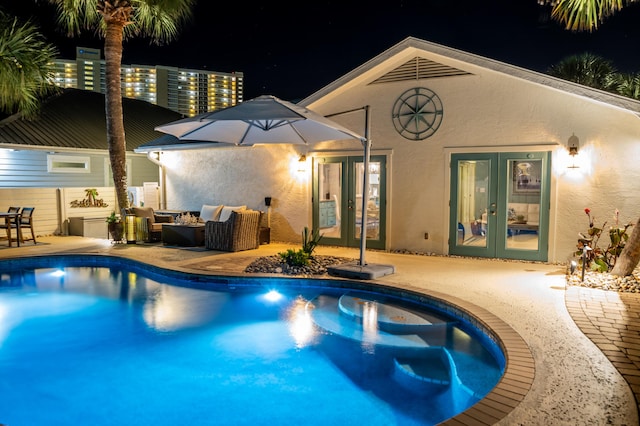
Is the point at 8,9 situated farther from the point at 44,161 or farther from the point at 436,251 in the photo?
the point at 436,251

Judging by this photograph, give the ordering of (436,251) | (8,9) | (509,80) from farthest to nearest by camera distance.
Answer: (8,9) < (436,251) < (509,80)

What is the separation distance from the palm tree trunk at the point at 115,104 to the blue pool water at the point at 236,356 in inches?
208

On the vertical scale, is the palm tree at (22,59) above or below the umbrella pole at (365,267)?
above

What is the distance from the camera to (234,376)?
5.34m

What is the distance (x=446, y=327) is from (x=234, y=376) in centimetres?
275

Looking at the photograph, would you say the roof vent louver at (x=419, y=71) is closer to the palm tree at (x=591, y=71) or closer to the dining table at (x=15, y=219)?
the dining table at (x=15, y=219)

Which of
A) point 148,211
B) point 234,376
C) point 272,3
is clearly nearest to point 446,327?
point 234,376

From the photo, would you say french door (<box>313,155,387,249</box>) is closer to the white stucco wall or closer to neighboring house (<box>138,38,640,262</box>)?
neighboring house (<box>138,38,640,262</box>)

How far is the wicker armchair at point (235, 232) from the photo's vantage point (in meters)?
11.2

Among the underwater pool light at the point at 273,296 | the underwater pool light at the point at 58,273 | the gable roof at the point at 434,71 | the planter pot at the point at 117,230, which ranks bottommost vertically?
the underwater pool light at the point at 273,296

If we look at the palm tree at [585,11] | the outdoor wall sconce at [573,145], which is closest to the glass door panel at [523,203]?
the outdoor wall sconce at [573,145]

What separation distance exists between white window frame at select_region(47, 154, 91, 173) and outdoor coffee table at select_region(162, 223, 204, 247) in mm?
6417

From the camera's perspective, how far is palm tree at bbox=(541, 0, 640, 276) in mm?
7125

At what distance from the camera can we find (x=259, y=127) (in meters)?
10.1
